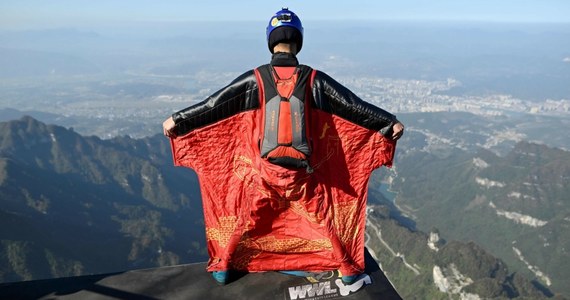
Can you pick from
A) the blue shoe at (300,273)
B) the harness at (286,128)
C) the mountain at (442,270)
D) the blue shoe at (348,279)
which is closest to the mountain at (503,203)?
the mountain at (442,270)

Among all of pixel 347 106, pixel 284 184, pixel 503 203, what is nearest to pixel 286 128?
pixel 284 184

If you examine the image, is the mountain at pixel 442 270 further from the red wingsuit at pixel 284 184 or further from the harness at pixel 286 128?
the harness at pixel 286 128

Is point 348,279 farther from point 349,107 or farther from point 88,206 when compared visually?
point 88,206

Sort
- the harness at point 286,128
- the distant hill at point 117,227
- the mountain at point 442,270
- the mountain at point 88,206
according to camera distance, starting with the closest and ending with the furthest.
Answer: the harness at point 286,128
the mountain at point 88,206
the distant hill at point 117,227
the mountain at point 442,270

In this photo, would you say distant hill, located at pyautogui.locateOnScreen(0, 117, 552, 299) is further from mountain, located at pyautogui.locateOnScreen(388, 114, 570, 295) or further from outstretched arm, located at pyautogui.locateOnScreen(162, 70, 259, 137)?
outstretched arm, located at pyautogui.locateOnScreen(162, 70, 259, 137)

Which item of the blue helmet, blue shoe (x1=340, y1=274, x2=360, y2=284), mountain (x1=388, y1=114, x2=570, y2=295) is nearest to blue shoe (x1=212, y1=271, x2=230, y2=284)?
blue shoe (x1=340, y1=274, x2=360, y2=284)

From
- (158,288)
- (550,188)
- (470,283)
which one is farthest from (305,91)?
(550,188)
